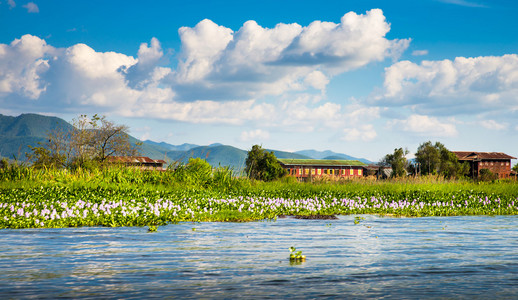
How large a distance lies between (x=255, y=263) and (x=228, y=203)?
948 cm

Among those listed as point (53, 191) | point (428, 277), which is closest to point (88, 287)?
point (428, 277)

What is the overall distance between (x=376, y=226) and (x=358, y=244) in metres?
4.10

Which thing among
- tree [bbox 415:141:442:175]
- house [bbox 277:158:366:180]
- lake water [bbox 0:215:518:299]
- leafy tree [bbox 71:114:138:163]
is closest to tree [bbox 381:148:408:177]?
tree [bbox 415:141:442:175]

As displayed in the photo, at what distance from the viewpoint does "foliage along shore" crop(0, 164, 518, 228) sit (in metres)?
14.2

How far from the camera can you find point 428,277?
23.6ft

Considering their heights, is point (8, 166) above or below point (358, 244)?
above

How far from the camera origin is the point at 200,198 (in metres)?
17.7

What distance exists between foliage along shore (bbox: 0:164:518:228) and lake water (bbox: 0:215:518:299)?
1.47 meters

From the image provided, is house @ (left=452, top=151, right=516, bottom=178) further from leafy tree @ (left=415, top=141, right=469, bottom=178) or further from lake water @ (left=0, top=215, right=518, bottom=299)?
lake water @ (left=0, top=215, right=518, bottom=299)

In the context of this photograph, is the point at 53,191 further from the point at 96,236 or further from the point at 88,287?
the point at 88,287

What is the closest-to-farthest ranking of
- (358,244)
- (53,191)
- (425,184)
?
1. (358,244)
2. (53,191)
3. (425,184)

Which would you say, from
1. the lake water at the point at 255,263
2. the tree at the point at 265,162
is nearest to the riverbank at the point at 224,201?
the lake water at the point at 255,263

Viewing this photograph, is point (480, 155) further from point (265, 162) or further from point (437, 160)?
point (265, 162)

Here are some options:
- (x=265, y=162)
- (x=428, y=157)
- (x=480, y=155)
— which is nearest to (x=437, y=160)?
(x=428, y=157)
